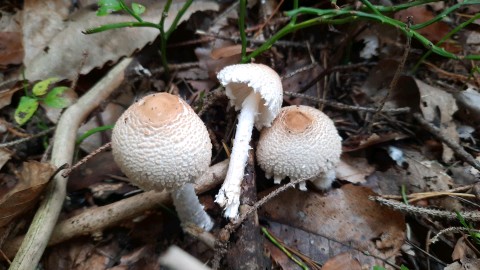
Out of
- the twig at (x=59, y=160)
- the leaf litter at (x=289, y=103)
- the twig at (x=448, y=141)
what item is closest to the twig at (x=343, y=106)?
the leaf litter at (x=289, y=103)

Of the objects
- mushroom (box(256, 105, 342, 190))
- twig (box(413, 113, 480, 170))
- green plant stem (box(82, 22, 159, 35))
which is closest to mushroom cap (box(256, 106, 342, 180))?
mushroom (box(256, 105, 342, 190))

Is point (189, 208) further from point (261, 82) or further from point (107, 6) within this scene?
point (107, 6)

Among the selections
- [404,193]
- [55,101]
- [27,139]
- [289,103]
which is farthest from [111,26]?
[404,193]

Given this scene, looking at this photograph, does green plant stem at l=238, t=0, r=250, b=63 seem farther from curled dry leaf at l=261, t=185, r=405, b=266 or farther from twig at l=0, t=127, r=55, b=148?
twig at l=0, t=127, r=55, b=148

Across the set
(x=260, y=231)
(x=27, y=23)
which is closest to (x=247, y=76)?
(x=260, y=231)

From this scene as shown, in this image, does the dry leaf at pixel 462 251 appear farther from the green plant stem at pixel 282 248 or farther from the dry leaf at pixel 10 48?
the dry leaf at pixel 10 48

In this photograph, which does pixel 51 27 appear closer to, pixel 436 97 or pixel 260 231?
pixel 260 231
